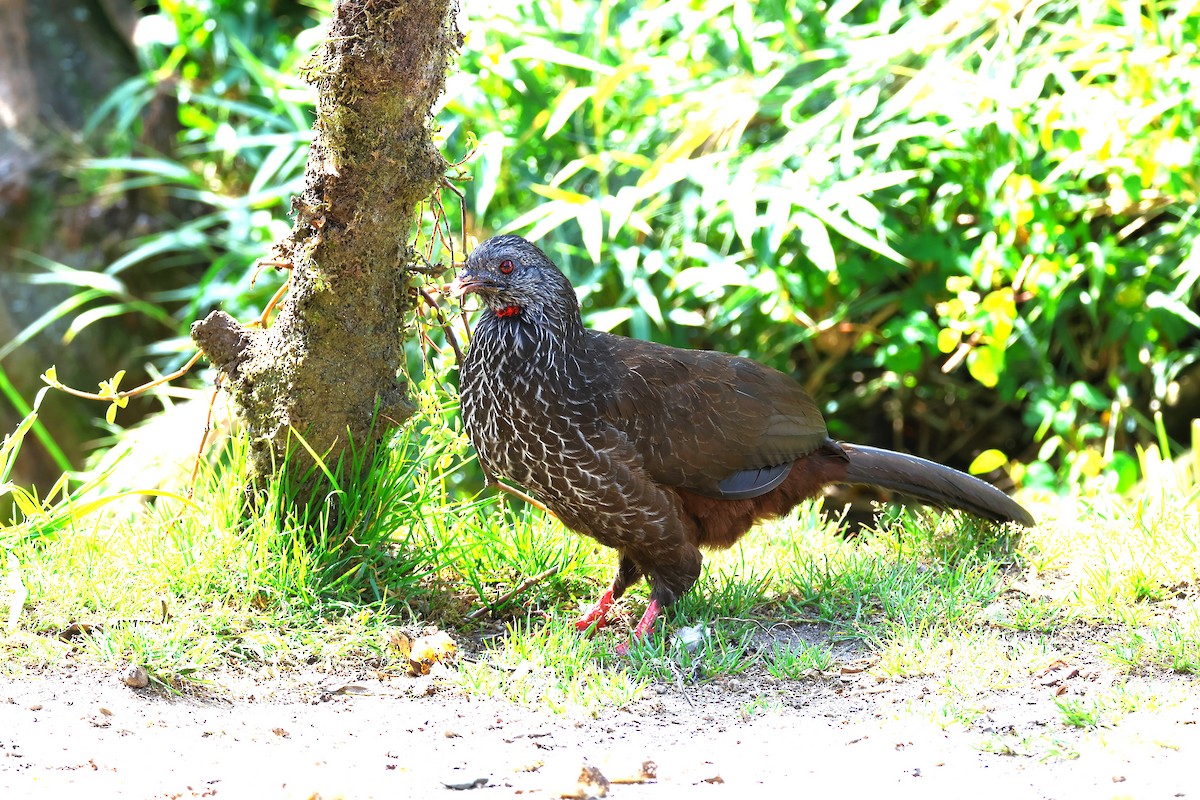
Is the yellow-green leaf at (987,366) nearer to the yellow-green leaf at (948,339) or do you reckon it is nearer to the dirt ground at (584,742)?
the yellow-green leaf at (948,339)

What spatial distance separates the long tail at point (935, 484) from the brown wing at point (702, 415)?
201 mm

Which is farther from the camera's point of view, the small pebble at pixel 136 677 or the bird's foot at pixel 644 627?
the bird's foot at pixel 644 627

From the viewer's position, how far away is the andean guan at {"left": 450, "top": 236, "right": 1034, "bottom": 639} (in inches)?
121

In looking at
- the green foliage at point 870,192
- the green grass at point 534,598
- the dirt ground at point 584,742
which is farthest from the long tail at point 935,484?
the dirt ground at point 584,742

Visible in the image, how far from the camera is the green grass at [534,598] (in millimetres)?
2752

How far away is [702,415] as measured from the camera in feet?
10.8

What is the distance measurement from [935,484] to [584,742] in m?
1.53

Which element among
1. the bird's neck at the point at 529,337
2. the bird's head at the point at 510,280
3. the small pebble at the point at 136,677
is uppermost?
the bird's head at the point at 510,280

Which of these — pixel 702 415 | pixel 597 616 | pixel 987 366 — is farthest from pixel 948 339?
pixel 597 616

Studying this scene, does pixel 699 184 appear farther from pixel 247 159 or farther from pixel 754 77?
pixel 247 159

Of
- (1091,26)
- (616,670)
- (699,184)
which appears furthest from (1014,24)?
(616,670)

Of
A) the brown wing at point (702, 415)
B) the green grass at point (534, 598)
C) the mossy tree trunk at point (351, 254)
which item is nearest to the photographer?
the green grass at point (534, 598)

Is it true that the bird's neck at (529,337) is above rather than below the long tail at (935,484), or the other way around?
above

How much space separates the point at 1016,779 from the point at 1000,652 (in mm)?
666
